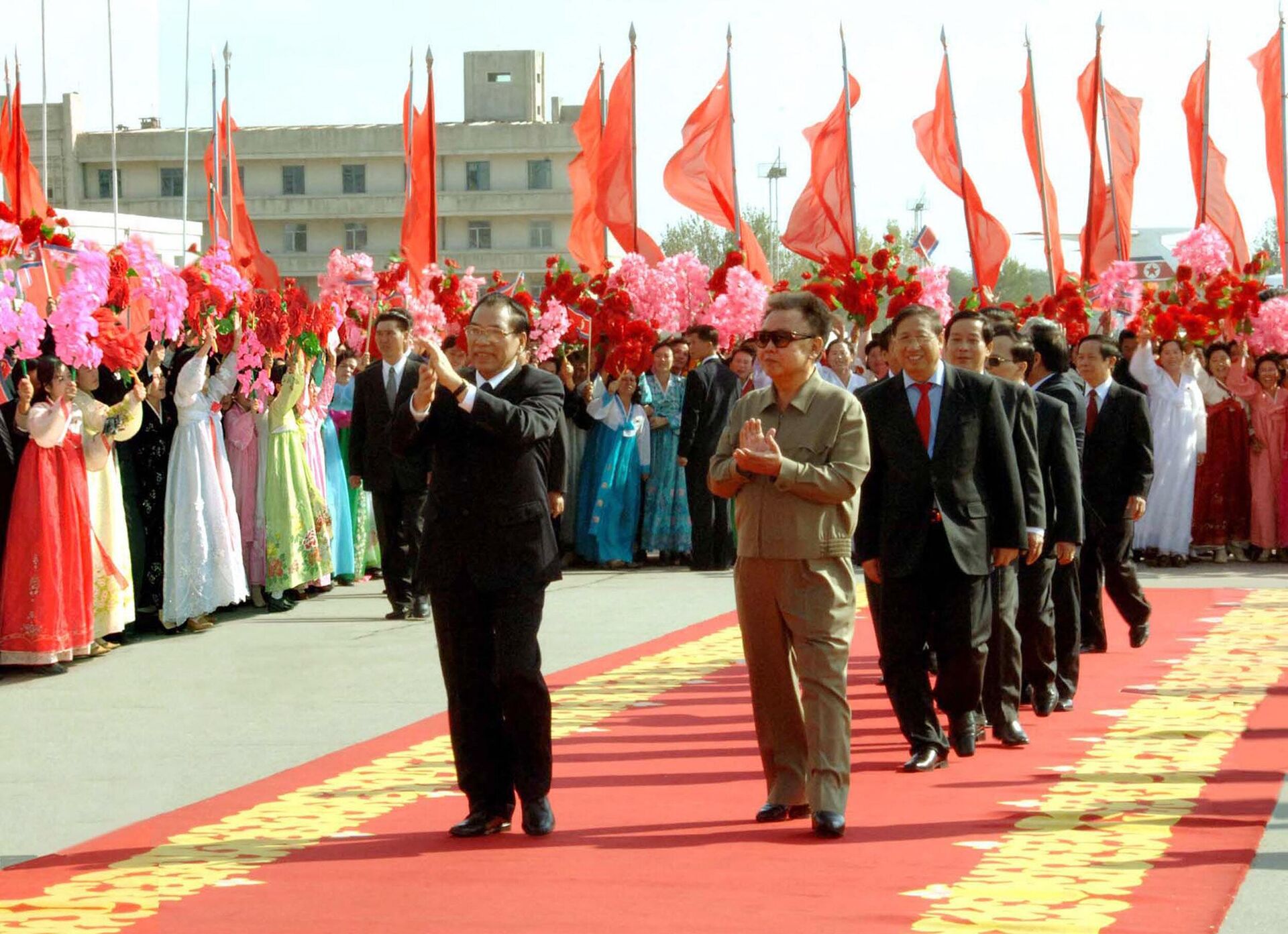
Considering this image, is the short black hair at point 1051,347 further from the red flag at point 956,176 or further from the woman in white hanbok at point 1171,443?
the red flag at point 956,176

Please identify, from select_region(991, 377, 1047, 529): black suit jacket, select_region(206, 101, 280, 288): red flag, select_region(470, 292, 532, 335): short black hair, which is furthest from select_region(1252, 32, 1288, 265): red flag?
select_region(470, 292, 532, 335): short black hair

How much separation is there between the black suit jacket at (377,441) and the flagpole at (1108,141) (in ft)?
49.4

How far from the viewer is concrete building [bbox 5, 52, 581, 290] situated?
93688 mm

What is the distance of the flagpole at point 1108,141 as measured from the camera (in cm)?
2622

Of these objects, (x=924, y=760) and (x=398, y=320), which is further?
(x=398, y=320)

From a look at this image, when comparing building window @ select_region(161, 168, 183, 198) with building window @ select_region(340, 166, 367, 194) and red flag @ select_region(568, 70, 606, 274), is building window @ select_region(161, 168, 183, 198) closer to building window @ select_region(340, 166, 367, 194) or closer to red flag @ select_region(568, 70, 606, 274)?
building window @ select_region(340, 166, 367, 194)

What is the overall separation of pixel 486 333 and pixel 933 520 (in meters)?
2.03

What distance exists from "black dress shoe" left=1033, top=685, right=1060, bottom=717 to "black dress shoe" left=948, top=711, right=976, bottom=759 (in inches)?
45.4

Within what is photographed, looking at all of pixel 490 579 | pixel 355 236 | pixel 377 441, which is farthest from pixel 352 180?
pixel 490 579

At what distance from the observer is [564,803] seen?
7.23 m

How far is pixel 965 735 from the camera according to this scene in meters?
8.11

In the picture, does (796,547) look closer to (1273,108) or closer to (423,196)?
(423,196)

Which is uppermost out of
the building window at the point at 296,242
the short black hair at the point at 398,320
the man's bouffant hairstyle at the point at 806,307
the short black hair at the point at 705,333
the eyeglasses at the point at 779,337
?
the building window at the point at 296,242

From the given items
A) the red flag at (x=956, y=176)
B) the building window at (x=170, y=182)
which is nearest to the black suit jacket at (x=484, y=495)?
the red flag at (x=956, y=176)
